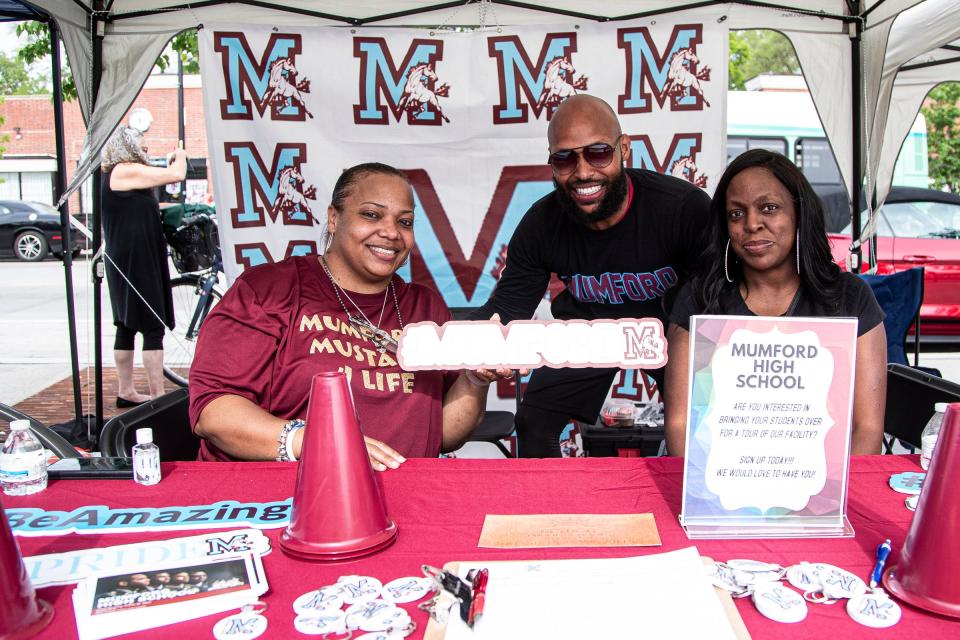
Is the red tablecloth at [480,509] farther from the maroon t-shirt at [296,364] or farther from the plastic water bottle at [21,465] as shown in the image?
the maroon t-shirt at [296,364]

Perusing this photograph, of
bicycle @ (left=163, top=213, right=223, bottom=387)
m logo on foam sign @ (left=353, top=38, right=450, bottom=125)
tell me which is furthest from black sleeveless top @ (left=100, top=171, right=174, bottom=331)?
m logo on foam sign @ (left=353, top=38, right=450, bottom=125)

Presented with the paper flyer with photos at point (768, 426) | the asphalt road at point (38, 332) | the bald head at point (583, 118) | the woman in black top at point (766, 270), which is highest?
the bald head at point (583, 118)

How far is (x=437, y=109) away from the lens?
13.0 feet

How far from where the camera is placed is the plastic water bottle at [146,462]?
1.55 metres

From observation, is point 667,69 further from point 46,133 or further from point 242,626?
point 46,133

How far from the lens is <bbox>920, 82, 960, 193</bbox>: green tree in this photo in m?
17.4

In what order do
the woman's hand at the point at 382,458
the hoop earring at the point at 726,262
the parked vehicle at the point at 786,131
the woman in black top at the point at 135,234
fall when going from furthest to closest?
the parked vehicle at the point at 786,131
the woman in black top at the point at 135,234
the hoop earring at the point at 726,262
the woman's hand at the point at 382,458

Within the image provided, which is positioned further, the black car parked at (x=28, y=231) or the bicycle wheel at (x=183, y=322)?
the black car parked at (x=28, y=231)

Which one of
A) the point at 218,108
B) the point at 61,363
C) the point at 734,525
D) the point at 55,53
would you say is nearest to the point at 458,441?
the point at 734,525

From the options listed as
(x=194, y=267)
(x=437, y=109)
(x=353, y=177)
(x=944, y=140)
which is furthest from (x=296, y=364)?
(x=944, y=140)

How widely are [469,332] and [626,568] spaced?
1.83ft

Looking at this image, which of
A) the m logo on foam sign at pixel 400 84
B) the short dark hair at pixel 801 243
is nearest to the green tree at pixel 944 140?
the m logo on foam sign at pixel 400 84

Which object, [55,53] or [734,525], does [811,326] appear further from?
[55,53]

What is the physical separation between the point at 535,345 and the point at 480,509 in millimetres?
333
